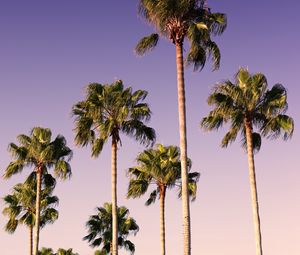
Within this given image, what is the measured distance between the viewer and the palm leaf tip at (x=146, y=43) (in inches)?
1101

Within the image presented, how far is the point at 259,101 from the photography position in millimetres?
34781

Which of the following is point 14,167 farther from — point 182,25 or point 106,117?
point 182,25

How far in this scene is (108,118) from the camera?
36.4m

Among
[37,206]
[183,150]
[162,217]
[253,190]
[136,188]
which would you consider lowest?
[183,150]

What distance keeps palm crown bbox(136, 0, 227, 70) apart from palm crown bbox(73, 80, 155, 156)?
10.00 metres

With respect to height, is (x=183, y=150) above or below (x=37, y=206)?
below

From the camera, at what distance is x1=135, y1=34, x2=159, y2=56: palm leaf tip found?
91.7 feet

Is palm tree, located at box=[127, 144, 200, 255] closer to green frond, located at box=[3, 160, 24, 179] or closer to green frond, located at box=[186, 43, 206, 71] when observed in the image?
green frond, located at box=[3, 160, 24, 179]

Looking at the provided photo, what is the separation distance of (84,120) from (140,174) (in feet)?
29.3

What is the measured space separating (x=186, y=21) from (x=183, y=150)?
5.97m

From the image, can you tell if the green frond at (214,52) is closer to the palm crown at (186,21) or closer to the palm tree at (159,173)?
the palm crown at (186,21)

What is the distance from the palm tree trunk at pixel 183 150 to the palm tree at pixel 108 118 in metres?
10.7

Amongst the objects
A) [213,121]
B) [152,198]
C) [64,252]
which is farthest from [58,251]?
[213,121]

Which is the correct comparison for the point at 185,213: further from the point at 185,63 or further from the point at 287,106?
the point at 287,106
